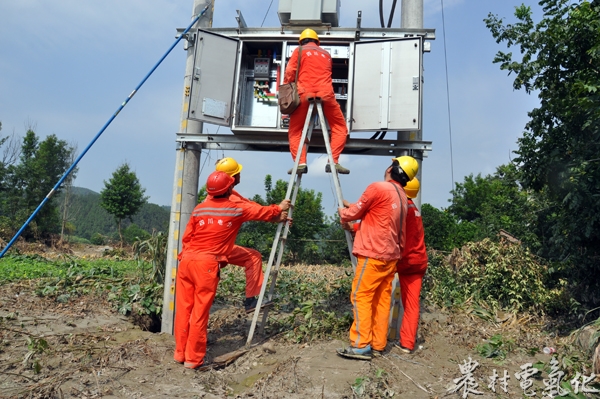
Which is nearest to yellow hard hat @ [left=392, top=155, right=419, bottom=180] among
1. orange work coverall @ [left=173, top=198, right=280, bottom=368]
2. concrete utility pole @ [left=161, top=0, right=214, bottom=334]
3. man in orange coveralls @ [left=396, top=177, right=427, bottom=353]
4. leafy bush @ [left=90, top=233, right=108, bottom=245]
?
man in orange coveralls @ [left=396, top=177, right=427, bottom=353]

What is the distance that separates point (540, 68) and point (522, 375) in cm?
584

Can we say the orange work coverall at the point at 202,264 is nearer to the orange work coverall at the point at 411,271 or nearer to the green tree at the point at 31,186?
the orange work coverall at the point at 411,271

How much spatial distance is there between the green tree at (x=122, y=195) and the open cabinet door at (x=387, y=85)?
2253cm

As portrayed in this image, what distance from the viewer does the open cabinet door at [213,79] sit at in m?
6.46

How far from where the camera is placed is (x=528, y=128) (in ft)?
29.8

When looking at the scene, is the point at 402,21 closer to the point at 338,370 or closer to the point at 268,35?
the point at 268,35

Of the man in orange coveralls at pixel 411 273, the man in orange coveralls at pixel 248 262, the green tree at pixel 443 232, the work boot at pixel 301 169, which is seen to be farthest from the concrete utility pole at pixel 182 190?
the green tree at pixel 443 232

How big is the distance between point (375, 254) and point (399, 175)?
1.04 metres

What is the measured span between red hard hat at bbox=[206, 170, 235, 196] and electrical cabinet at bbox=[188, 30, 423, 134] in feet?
3.56

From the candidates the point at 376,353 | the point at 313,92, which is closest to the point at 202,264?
the point at 376,353

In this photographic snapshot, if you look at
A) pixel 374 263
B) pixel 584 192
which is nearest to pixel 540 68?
pixel 584 192

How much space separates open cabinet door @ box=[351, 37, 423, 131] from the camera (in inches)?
242

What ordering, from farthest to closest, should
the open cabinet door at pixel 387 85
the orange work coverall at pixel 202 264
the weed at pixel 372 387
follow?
the open cabinet door at pixel 387 85 → the orange work coverall at pixel 202 264 → the weed at pixel 372 387

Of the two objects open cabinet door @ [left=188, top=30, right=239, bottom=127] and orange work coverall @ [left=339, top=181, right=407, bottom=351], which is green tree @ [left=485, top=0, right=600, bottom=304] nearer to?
orange work coverall @ [left=339, top=181, right=407, bottom=351]
